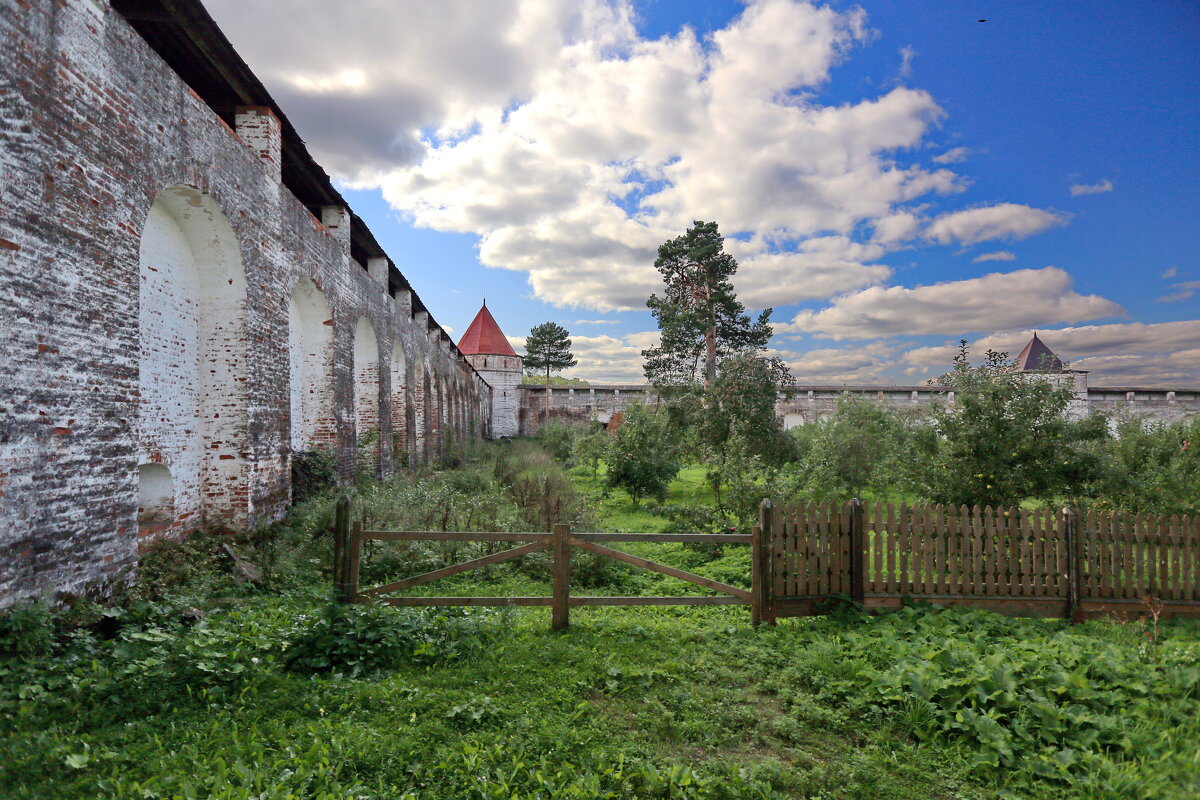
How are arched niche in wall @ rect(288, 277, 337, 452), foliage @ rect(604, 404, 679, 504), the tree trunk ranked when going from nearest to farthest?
arched niche in wall @ rect(288, 277, 337, 452) < foliage @ rect(604, 404, 679, 504) < the tree trunk

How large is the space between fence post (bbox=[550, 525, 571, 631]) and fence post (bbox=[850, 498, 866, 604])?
3050 mm

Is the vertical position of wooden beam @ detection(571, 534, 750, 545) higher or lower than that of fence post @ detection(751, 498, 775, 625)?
higher

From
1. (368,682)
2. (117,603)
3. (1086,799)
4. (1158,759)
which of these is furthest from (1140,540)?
(117,603)

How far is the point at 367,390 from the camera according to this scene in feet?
46.4

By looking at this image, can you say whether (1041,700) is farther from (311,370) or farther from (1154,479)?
(311,370)

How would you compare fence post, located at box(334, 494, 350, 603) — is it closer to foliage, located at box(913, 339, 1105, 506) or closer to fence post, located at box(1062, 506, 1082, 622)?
fence post, located at box(1062, 506, 1082, 622)

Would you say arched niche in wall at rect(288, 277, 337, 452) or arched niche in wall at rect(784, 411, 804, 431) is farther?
arched niche in wall at rect(784, 411, 804, 431)

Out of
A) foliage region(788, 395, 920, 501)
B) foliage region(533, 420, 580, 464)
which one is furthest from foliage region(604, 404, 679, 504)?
foliage region(533, 420, 580, 464)

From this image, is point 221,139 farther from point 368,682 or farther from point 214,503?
point 368,682

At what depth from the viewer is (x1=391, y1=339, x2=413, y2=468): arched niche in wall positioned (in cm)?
1602

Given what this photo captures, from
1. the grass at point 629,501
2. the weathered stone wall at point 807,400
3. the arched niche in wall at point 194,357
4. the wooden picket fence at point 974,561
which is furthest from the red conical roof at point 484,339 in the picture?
the wooden picket fence at point 974,561

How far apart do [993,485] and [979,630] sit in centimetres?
514

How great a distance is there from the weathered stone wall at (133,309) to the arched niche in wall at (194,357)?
2 cm

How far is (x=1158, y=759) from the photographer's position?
312 cm
